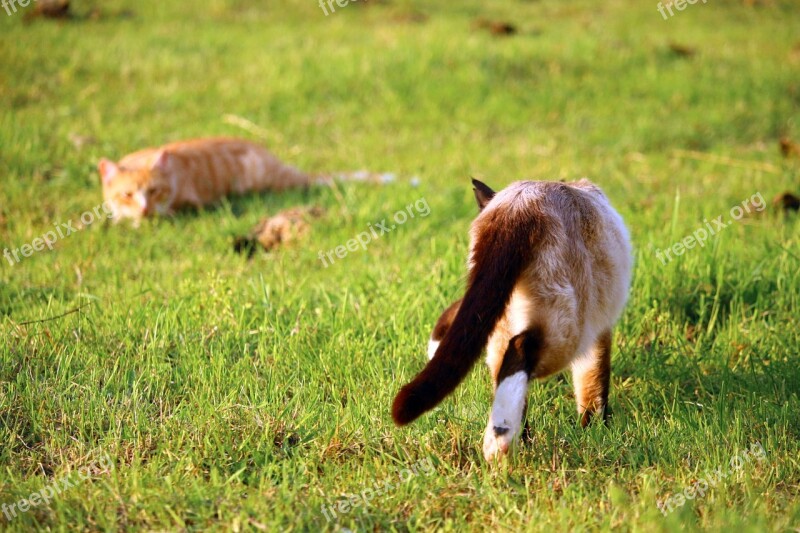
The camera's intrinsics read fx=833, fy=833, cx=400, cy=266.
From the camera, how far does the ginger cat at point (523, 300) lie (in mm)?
2631

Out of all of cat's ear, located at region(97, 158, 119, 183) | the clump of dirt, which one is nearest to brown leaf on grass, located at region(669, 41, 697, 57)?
the clump of dirt

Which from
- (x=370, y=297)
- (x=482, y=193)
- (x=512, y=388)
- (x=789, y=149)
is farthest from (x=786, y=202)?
(x=512, y=388)

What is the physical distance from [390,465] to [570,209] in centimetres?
112

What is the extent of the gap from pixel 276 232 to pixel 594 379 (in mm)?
2833

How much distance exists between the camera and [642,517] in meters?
2.51

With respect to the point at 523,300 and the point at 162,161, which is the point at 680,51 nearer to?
the point at 162,161

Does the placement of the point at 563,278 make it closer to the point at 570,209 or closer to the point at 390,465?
the point at 570,209

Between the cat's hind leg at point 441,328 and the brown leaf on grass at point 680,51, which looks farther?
the brown leaf on grass at point 680,51

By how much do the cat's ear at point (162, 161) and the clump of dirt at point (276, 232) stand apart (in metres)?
1.03

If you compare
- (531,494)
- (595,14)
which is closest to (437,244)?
(531,494)

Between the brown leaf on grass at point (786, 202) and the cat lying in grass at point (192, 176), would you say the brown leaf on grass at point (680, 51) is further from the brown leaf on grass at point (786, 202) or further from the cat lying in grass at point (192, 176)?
the cat lying in grass at point (192, 176)

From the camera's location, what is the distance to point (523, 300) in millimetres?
2775

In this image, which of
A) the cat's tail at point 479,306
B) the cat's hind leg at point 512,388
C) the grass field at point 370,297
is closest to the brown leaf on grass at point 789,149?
the grass field at point 370,297

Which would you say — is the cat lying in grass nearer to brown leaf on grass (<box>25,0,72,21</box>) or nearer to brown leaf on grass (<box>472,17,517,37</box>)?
brown leaf on grass (<box>472,17,517,37</box>)
